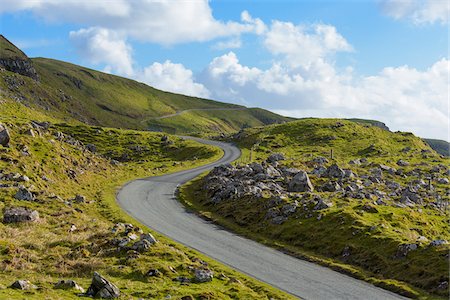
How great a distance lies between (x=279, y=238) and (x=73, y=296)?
28.1 m

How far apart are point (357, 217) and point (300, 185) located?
Result: 54.1ft

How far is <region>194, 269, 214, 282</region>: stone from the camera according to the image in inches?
1169

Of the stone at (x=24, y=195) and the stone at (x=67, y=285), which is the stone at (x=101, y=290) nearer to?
the stone at (x=67, y=285)

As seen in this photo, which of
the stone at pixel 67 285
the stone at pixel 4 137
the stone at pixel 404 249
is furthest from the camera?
the stone at pixel 4 137

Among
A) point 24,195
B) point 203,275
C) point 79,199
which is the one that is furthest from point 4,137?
point 203,275

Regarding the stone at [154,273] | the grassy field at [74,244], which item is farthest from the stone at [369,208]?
the stone at [154,273]

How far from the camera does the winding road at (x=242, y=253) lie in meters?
31.2

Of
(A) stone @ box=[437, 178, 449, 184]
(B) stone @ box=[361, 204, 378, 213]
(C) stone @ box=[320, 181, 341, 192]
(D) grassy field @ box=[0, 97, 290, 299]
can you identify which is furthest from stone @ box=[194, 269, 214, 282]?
(A) stone @ box=[437, 178, 449, 184]

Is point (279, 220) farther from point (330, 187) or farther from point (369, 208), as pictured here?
point (330, 187)

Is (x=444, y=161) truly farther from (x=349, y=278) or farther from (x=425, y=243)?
(x=349, y=278)

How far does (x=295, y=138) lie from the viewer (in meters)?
154

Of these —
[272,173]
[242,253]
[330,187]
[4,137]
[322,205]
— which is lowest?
[242,253]

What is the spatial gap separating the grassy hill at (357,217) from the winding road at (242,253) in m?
2.12

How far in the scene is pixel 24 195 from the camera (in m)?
46.7
